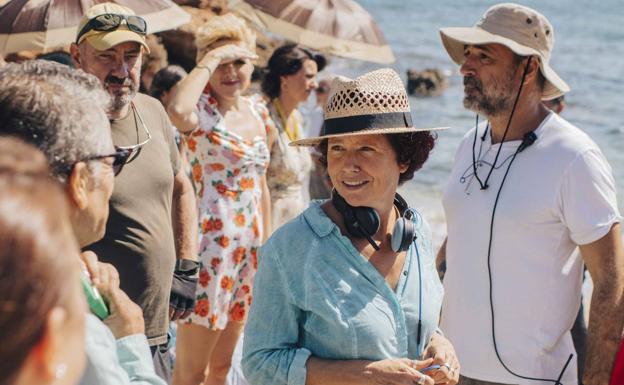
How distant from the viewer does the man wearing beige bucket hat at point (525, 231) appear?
13.6 feet

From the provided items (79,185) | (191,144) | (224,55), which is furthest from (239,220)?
(79,185)

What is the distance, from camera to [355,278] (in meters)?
3.28

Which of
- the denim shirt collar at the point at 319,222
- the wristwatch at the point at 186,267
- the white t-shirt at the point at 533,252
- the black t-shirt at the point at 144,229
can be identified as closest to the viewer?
the denim shirt collar at the point at 319,222

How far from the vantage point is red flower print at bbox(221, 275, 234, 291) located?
588cm

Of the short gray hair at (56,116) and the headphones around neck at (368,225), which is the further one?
the headphones around neck at (368,225)

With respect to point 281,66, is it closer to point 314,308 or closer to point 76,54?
point 76,54

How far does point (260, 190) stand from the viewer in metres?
6.19

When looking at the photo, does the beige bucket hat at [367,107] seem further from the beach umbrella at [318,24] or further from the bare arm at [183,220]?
the beach umbrella at [318,24]

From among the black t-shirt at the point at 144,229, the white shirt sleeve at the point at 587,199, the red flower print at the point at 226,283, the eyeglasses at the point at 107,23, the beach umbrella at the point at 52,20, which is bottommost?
the red flower print at the point at 226,283

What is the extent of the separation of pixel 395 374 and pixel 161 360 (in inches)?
62.8

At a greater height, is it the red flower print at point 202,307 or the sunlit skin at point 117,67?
the sunlit skin at point 117,67

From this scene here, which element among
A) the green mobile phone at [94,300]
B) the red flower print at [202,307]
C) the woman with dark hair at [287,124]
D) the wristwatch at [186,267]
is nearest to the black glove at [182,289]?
the wristwatch at [186,267]

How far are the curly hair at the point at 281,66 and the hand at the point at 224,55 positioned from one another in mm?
1231

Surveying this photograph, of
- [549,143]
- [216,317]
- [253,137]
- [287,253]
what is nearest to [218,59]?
[253,137]
